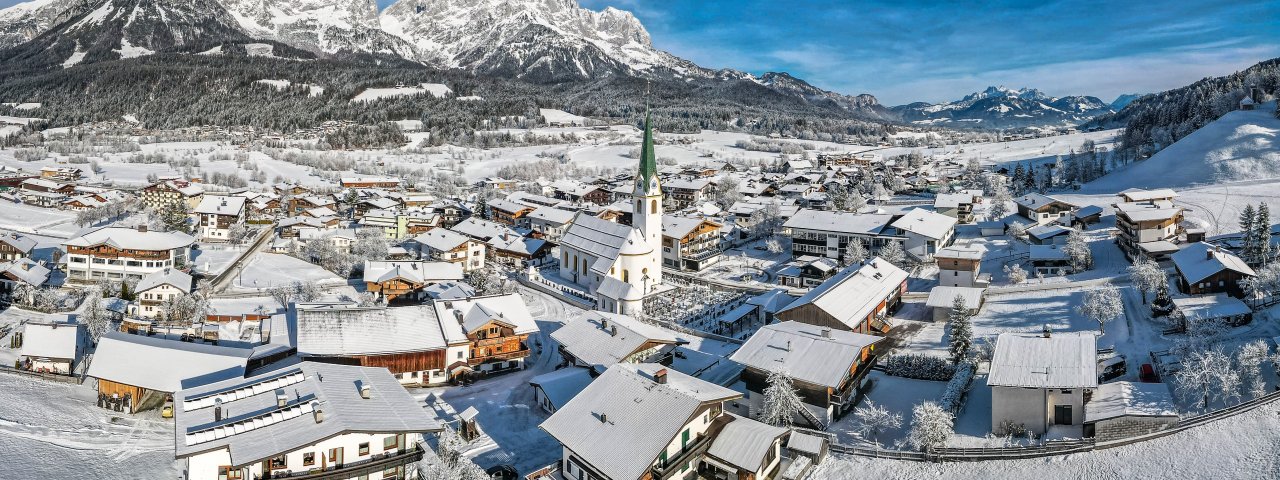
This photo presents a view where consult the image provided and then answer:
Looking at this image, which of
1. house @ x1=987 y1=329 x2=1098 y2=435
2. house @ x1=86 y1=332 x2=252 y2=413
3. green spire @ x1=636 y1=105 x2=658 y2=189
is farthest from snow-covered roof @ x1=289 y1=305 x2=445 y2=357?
house @ x1=987 y1=329 x2=1098 y2=435

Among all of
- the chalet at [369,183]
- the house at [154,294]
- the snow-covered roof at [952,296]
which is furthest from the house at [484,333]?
the chalet at [369,183]

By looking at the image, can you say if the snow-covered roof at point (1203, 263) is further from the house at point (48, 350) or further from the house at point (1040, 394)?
the house at point (48, 350)

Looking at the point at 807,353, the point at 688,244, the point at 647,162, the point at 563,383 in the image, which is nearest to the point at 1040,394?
the point at 807,353

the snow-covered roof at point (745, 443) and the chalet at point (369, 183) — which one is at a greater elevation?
the chalet at point (369, 183)

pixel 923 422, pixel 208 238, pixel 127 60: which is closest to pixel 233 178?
pixel 208 238

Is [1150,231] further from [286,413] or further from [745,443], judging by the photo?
[286,413]

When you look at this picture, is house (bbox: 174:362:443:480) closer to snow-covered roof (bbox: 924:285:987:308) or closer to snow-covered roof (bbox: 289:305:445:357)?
snow-covered roof (bbox: 289:305:445:357)
